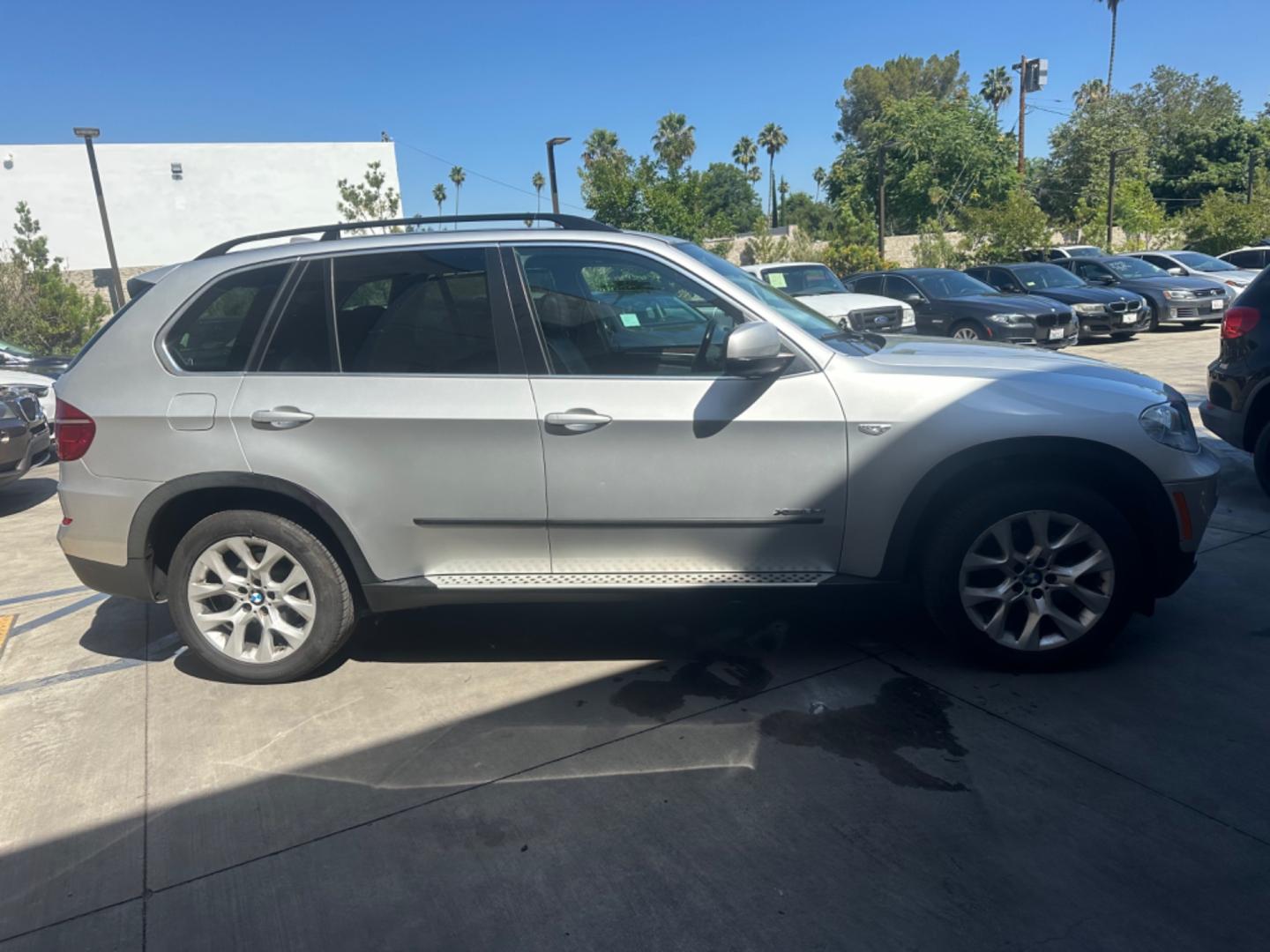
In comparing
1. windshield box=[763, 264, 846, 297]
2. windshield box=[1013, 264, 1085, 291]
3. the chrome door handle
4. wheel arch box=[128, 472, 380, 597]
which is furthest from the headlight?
windshield box=[1013, 264, 1085, 291]

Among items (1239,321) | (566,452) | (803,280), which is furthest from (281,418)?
(803,280)

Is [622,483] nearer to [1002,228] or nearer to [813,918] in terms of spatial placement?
[813,918]

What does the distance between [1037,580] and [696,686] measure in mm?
1463

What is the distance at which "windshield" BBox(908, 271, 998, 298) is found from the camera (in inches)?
595

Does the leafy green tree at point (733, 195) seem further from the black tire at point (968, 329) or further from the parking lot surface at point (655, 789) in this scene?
the parking lot surface at point (655, 789)

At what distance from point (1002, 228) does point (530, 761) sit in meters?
28.1

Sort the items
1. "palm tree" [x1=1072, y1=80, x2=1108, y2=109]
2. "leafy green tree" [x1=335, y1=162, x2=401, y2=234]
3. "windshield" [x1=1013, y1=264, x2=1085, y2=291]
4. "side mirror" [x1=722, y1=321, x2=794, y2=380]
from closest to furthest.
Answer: "side mirror" [x1=722, y1=321, x2=794, y2=380], "windshield" [x1=1013, y1=264, x2=1085, y2=291], "leafy green tree" [x1=335, y1=162, x2=401, y2=234], "palm tree" [x1=1072, y1=80, x2=1108, y2=109]

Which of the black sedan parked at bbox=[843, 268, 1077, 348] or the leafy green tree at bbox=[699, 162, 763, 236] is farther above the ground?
the leafy green tree at bbox=[699, 162, 763, 236]

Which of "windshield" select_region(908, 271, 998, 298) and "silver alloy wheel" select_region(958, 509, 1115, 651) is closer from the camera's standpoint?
"silver alloy wheel" select_region(958, 509, 1115, 651)

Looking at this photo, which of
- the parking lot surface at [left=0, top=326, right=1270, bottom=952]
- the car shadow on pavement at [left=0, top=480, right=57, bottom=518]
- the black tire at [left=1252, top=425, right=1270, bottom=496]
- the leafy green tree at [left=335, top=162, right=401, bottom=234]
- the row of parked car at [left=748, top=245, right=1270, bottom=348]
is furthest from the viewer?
the leafy green tree at [left=335, top=162, right=401, bottom=234]

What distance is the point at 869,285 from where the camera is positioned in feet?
53.0

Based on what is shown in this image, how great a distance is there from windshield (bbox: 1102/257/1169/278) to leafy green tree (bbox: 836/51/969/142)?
53916 mm

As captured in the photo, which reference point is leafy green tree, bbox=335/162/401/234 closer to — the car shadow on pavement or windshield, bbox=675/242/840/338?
the car shadow on pavement

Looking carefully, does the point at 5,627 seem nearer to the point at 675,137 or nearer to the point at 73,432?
the point at 73,432
